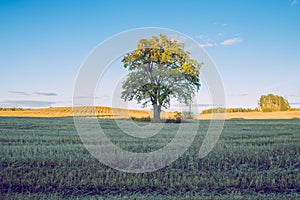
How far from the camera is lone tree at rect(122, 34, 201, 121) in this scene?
33.2m

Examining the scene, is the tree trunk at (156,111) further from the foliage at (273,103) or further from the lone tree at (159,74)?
the foliage at (273,103)

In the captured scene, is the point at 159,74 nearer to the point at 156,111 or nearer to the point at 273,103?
the point at 156,111

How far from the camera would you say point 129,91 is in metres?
33.7

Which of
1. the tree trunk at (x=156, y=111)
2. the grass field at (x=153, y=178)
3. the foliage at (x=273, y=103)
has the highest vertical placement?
the foliage at (x=273, y=103)

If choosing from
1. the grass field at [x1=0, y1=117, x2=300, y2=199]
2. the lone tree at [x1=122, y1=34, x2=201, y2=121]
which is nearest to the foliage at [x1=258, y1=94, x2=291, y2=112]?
the lone tree at [x1=122, y1=34, x2=201, y2=121]

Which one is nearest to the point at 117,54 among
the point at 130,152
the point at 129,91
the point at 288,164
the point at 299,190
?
the point at 130,152

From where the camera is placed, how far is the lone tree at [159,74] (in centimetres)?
3325

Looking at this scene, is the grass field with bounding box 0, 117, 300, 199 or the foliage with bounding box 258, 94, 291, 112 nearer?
the grass field with bounding box 0, 117, 300, 199

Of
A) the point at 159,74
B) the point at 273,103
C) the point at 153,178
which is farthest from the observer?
the point at 273,103

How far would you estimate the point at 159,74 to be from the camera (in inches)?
1308

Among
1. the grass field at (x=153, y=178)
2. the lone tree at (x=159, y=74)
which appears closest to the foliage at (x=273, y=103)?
the lone tree at (x=159, y=74)

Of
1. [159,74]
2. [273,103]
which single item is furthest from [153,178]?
[273,103]

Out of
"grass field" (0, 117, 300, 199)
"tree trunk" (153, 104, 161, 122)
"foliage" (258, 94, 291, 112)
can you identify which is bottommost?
"grass field" (0, 117, 300, 199)

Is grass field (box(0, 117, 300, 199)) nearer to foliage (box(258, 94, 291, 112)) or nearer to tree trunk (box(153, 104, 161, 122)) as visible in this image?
tree trunk (box(153, 104, 161, 122))
